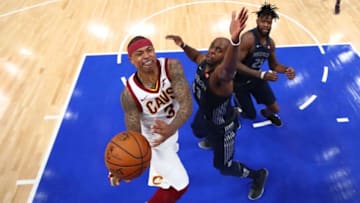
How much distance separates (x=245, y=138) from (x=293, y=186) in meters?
0.85

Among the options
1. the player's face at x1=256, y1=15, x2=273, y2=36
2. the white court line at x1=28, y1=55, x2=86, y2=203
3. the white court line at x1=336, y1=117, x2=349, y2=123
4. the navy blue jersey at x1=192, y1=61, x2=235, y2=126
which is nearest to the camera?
the navy blue jersey at x1=192, y1=61, x2=235, y2=126

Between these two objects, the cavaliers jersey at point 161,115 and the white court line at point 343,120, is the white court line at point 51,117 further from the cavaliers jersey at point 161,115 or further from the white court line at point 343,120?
the white court line at point 343,120

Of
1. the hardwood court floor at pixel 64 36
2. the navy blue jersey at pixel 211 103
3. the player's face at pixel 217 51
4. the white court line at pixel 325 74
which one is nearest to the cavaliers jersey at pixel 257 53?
the navy blue jersey at pixel 211 103

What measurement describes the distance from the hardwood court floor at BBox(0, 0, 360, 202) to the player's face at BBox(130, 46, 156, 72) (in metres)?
2.22

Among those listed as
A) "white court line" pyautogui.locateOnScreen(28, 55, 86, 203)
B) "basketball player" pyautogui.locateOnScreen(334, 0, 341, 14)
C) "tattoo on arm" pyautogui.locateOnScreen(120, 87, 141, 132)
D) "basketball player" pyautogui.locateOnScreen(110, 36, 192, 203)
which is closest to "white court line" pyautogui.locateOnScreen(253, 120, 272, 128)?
"basketball player" pyautogui.locateOnScreen(110, 36, 192, 203)

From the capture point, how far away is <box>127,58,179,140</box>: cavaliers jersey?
Answer: 272 centimetres

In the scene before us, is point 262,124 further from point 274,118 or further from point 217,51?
point 217,51

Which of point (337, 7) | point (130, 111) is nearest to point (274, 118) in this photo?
point (130, 111)

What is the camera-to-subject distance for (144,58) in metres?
2.62

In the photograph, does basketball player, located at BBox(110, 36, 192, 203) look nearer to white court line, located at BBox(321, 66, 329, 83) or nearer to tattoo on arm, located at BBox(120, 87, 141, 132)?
tattoo on arm, located at BBox(120, 87, 141, 132)

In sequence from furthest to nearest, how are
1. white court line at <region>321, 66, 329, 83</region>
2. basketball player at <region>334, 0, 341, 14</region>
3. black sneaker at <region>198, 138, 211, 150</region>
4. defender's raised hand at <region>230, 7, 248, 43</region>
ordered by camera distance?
basketball player at <region>334, 0, 341, 14</region>, white court line at <region>321, 66, 329, 83</region>, black sneaker at <region>198, 138, 211, 150</region>, defender's raised hand at <region>230, 7, 248, 43</region>

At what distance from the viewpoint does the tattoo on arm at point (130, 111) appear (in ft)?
8.98

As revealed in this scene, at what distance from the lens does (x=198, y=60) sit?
3.51m

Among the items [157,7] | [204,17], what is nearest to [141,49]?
[204,17]
